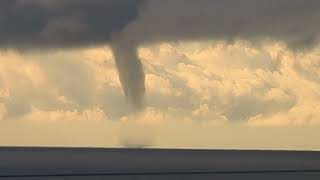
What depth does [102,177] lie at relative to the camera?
27.3ft

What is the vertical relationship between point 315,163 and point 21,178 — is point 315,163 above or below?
above

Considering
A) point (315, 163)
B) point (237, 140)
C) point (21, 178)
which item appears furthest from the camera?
point (315, 163)

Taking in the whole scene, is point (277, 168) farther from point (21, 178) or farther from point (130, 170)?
point (21, 178)

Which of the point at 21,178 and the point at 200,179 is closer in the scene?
the point at 21,178

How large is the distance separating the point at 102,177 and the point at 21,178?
0.78 meters

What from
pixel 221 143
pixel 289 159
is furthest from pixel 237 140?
pixel 289 159

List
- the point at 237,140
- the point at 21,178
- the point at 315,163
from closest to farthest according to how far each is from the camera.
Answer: the point at 21,178
the point at 237,140
the point at 315,163

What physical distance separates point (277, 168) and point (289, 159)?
0.15 m

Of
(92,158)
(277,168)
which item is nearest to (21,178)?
(92,158)

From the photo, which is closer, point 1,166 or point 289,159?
point 1,166

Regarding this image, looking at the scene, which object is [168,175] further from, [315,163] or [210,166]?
[315,163]

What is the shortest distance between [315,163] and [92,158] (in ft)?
7.96

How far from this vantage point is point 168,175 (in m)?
8.50

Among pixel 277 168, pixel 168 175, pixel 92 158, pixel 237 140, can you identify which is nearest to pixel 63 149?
pixel 92 158
